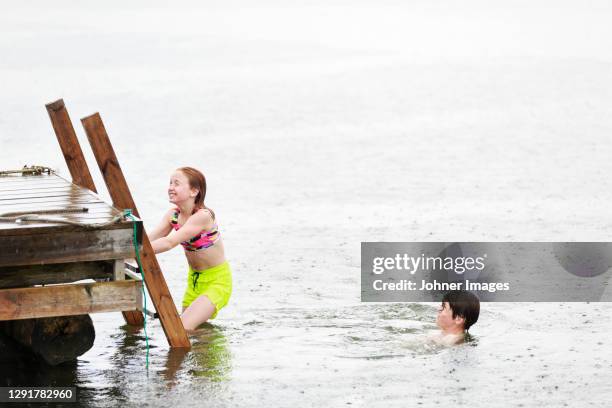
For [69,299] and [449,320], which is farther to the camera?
[449,320]

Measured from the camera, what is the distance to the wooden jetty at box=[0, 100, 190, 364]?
6.36 metres

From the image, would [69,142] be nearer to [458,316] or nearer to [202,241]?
[202,241]

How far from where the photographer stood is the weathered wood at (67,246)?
20.6 feet

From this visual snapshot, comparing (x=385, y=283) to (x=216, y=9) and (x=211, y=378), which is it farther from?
(x=216, y=9)

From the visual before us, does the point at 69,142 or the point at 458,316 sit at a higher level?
the point at 69,142

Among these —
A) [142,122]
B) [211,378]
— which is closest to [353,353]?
[211,378]

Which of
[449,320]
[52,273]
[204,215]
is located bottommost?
[449,320]

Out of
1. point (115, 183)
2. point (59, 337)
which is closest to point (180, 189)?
point (115, 183)

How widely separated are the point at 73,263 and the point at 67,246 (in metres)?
0.40

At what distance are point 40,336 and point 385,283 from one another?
338 cm

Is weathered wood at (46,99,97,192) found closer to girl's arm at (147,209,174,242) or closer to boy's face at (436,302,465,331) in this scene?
girl's arm at (147,209,174,242)

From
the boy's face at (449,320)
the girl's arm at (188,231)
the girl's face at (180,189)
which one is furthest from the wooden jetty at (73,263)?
the boy's face at (449,320)

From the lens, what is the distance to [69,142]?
27.7 feet

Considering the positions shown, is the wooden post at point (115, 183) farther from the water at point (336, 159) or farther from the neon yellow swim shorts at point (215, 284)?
the neon yellow swim shorts at point (215, 284)
